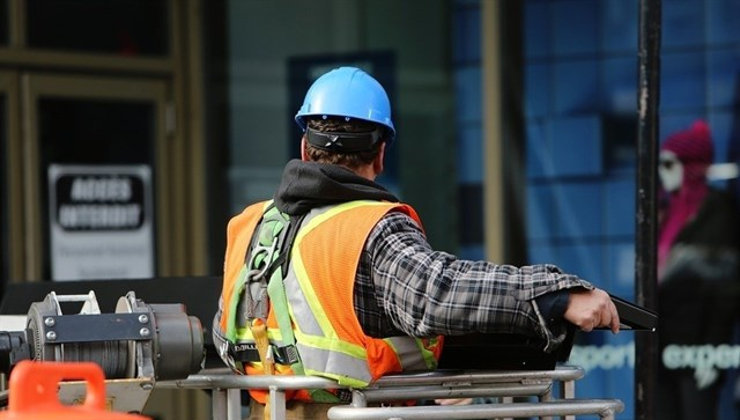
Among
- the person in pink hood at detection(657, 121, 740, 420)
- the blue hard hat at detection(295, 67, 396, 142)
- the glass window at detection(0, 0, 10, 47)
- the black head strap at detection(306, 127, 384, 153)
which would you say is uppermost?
the glass window at detection(0, 0, 10, 47)

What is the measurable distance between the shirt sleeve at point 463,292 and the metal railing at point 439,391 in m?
0.17

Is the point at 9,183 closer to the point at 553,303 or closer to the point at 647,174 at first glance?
the point at 647,174

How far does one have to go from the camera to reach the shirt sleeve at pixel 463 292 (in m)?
3.51

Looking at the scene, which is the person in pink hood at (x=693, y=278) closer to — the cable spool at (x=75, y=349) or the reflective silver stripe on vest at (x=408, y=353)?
the reflective silver stripe on vest at (x=408, y=353)

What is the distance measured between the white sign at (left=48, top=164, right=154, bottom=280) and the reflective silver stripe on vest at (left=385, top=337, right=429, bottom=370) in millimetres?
4456

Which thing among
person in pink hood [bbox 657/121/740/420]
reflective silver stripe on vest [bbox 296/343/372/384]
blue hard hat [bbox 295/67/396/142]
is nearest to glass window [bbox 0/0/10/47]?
person in pink hood [bbox 657/121/740/420]

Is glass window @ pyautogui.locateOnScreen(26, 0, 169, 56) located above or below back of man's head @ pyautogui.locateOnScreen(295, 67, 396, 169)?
above

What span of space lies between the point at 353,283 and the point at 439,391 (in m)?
0.36

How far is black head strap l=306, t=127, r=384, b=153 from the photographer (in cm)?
389

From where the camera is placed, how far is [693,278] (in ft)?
23.0

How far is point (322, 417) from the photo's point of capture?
392 centimetres

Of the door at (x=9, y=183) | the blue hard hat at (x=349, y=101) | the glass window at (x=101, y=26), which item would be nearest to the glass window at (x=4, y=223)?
Answer: the door at (x=9, y=183)

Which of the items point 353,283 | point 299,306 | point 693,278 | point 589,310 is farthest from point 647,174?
point 693,278

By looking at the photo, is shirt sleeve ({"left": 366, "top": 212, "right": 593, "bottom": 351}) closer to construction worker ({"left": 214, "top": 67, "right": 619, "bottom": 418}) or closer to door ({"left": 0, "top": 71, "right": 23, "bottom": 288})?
construction worker ({"left": 214, "top": 67, "right": 619, "bottom": 418})
